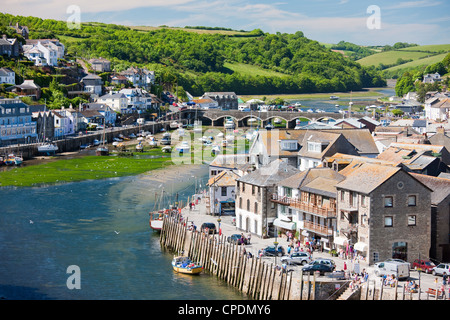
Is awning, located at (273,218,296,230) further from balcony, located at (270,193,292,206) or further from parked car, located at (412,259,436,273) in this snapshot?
parked car, located at (412,259,436,273)

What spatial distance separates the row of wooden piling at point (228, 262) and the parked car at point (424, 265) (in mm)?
8138

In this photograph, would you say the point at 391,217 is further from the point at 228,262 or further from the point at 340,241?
the point at 228,262

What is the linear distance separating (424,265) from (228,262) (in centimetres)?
1253

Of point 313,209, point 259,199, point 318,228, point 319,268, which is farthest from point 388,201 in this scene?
point 259,199

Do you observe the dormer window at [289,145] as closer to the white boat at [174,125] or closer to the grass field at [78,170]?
the grass field at [78,170]

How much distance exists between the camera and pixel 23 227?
208ft

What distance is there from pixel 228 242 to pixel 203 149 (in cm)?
7193

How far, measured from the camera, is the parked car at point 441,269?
43000mm

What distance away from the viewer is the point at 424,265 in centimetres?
4494

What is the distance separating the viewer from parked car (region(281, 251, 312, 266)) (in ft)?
151

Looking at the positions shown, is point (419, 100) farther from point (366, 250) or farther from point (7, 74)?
point (366, 250)

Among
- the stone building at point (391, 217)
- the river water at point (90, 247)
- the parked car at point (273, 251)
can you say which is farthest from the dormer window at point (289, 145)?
the stone building at point (391, 217)
